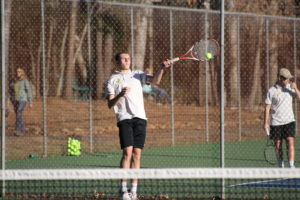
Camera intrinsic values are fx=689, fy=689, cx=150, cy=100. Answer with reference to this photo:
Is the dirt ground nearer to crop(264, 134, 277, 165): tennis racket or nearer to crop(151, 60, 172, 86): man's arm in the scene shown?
crop(264, 134, 277, 165): tennis racket

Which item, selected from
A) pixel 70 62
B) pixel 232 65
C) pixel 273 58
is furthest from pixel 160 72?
pixel 273 58

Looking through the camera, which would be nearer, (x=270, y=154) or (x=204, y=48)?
(x=204, y=48)

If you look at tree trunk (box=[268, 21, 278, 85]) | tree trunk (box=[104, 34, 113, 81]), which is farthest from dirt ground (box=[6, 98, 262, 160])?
tree trunk (box=[268, 21, 278, 85])

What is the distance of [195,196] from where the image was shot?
7.49 metres

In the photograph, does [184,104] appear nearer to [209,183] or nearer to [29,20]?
[29,20]

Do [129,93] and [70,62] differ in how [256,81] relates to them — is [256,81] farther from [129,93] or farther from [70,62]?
[129,93]

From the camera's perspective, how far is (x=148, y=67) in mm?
17031

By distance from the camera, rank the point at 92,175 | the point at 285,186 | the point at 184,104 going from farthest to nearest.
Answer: the point at 184,104 → the point at 285,186 → the point at 92,175

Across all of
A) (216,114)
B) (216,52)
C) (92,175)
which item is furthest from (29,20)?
(92,175)

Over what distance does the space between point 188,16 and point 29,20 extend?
3.61 meters

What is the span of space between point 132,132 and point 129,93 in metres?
0.41

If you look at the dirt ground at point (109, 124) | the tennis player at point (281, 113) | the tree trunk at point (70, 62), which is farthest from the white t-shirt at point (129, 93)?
the tree trunk at point (70, 62)

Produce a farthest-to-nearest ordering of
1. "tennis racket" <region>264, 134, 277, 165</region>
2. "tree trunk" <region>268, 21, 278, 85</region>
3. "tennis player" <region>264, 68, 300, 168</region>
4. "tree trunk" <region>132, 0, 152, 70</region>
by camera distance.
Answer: "tree trunk" <region>268, 21, 278, 85</region>, "tree trunk" <region>132, 0, 152, 70</region>, "tennis racket" <region>264, 134, 277, 165</region>, "tennis player" <region>264, 68, 300, 168</region>

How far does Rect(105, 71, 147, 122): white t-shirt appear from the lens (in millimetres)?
7180
